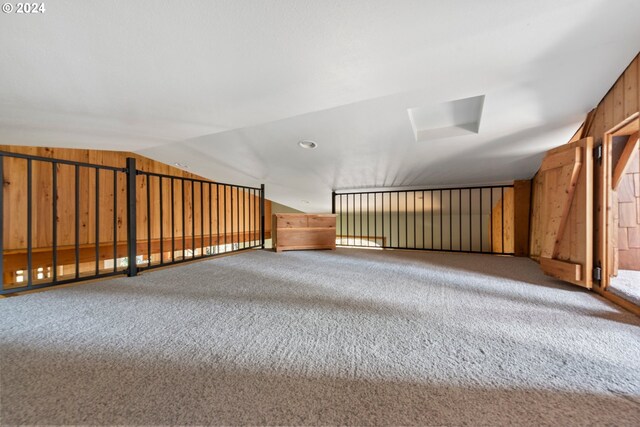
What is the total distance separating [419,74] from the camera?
1.48m

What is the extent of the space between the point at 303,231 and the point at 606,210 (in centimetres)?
278

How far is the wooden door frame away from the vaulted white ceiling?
333mm

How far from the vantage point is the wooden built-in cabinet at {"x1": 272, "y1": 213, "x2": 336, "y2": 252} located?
324 centimetres

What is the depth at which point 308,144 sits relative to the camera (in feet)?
9.61

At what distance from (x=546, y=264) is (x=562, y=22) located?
5.35 ft

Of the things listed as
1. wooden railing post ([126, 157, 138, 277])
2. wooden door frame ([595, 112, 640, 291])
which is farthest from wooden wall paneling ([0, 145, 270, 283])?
wooden door frame ([595, 112, 640, 291])

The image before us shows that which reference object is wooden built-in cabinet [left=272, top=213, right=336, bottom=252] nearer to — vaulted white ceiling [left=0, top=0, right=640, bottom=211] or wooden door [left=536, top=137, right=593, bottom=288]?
vaulted white ceiling [left=0, top=0, right=640, bottom=211]

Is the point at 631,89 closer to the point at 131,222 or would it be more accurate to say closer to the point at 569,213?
the point at 569,213

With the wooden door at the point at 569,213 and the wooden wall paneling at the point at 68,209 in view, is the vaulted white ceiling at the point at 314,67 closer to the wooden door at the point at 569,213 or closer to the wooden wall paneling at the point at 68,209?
the wooden door at the point at 569,213

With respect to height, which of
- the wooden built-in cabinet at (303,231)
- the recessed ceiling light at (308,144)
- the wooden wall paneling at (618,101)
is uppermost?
the recessed ceiling light at (308,144)

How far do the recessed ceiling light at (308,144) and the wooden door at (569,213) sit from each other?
2.20m

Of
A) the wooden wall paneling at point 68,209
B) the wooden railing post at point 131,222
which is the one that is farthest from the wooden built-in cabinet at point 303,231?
the wooden railing post at point 131,222

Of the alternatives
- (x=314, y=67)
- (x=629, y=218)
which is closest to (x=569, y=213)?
(x=629, y=218)

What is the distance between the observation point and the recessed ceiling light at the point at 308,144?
286cm
